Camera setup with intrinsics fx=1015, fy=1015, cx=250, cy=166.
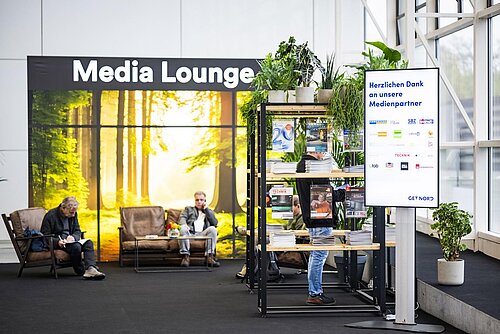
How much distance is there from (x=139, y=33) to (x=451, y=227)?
7.21 metres

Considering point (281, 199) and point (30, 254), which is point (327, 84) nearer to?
point (281, 199)

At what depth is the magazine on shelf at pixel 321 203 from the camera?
9688 mm

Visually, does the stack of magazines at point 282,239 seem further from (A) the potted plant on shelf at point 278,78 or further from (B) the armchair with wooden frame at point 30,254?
(B) the armchair with wooden frame at point 30,254

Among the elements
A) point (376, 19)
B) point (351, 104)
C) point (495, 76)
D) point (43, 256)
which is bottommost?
point (43, 256)

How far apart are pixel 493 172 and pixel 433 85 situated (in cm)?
383

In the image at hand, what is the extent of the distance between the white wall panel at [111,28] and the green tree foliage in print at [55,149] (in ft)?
2.27

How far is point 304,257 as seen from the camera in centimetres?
1235

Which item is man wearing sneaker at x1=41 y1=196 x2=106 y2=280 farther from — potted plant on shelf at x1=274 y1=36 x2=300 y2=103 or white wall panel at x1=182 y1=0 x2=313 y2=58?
potted plant on shelf at x1=274 y1=36 x2=300 y2=103

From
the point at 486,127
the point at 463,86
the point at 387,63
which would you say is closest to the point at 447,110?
the point at 463,86

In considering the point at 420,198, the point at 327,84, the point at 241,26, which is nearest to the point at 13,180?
the point at 241,26

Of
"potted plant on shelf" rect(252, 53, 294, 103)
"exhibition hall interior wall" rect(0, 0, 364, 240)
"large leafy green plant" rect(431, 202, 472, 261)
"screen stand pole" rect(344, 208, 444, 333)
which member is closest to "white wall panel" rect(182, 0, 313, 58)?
"exhibition hall interior wall" rect(0, 0, 364, 240)

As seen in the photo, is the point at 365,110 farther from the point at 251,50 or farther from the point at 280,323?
the point at 251,50

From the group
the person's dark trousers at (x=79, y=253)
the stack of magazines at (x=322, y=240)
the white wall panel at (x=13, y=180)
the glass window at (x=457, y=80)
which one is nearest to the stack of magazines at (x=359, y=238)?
the stack of magazines at (x=322, y=240)

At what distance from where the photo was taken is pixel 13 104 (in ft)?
49.0
